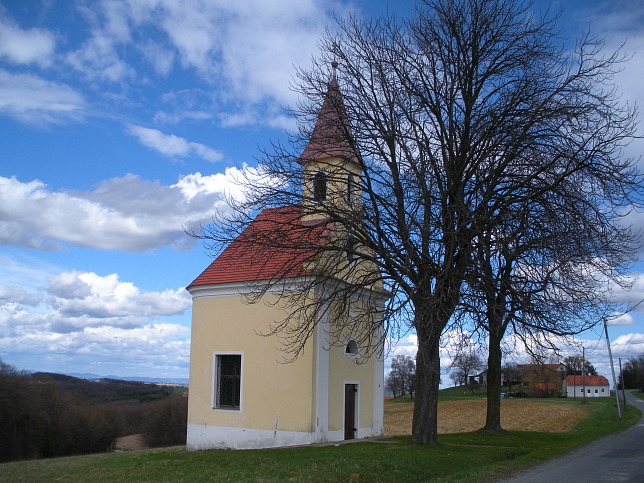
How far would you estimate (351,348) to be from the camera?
22234 mm

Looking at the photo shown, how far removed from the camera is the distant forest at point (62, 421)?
4953cm

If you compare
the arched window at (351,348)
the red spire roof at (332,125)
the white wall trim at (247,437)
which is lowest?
the white wall trim at (247,437)

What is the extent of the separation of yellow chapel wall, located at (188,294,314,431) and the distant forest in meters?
34.6

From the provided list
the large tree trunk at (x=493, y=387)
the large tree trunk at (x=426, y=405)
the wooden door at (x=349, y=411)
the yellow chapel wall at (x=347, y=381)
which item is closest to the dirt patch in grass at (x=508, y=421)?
the yellow chapel wall at (x=347, y=381)

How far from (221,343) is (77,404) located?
162 ft

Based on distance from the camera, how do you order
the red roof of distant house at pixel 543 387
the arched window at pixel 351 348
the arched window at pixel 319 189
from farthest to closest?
the red roof of distant house at pixel 543 387 < the arched window at pixel 351 348 < the arched window at pixel 319 189

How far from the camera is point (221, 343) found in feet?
71.7

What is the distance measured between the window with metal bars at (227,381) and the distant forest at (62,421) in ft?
116

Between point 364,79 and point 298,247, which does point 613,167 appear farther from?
point 298,247

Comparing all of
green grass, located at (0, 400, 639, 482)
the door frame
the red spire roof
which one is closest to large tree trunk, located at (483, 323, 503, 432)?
green grass, located at (0, 400, 639, 482)

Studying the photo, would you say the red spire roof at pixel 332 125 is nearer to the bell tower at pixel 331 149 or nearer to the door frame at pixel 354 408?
the bell tower at pixel 331 149

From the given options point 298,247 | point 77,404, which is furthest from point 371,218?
point 77,404

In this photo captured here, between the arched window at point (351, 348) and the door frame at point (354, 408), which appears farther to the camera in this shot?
the arched window at point (351, 348)

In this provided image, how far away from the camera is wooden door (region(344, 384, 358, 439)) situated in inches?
846
